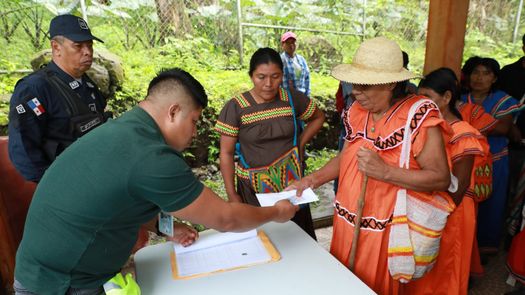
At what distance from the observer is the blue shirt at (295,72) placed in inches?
198

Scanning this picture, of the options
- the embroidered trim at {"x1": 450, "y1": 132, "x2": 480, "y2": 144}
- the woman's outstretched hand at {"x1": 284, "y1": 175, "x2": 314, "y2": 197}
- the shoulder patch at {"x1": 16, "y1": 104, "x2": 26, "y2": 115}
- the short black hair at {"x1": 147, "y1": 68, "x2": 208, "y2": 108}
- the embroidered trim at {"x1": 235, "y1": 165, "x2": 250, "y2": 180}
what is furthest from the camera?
the embroidered trim at {"x1": 235, "y1": 165, "x2": 250, "y2": 180}

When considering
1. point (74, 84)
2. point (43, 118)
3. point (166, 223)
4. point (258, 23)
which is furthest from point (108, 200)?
point (258, 23)

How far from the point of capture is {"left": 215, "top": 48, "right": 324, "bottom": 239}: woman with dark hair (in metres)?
2.15

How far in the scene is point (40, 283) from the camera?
1.05 meters

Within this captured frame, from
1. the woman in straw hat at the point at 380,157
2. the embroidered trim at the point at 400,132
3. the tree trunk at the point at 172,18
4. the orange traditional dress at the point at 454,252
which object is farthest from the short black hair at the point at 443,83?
the tree trunk at the point at 172,18

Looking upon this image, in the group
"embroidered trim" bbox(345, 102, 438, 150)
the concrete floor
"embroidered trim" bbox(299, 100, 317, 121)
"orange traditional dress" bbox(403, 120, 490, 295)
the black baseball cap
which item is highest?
the black baseball cap

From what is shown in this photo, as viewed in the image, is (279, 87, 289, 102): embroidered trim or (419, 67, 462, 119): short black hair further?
(279, 87, 289, 102): embroidered trim

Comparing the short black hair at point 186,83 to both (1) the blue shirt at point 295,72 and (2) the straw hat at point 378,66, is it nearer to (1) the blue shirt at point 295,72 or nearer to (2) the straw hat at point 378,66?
(2) the straw hat at point 378,66

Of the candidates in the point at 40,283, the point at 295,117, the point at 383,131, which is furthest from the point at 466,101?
the point at 40,283

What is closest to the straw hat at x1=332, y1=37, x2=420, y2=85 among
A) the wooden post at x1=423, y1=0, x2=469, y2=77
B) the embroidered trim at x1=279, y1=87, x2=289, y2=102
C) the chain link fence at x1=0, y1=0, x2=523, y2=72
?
the embroidered trim at x1=279, y1=87, x2=289, y2=102

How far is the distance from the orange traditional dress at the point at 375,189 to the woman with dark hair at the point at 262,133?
0.63m

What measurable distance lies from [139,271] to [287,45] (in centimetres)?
426

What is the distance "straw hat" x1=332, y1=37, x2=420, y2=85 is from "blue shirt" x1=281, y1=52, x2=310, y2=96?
11.7 feet

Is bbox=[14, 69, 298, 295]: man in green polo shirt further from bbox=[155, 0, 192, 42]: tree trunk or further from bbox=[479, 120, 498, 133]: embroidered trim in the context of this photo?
bbox=[155, 0, 192, 42]: tree trunk
